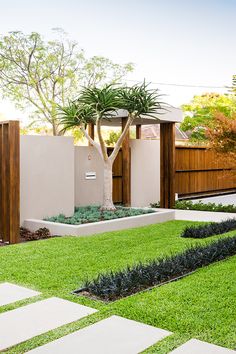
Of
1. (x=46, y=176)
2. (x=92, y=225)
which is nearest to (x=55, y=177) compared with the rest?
(x=46, y=176)

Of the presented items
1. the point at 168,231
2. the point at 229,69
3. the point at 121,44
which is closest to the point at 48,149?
the point at 168,231

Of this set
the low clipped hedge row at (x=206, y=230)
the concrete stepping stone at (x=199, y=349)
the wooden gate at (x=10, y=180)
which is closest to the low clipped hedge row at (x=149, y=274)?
the concrete stepping stone at (x=199, y=349)

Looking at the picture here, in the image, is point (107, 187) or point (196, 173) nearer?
point (107, 187)

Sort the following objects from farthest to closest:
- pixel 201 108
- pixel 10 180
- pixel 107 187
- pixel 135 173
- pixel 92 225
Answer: pixel 201 108 → pixel 135 173 → pixel 107 187 → pixel 92 225 → pixel 10 180

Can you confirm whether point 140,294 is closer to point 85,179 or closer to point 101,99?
point 101,99

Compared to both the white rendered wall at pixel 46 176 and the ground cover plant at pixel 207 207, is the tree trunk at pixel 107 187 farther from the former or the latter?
the ground cover plant at pixel 207 207

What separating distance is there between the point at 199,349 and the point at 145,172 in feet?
30.9

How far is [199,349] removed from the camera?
121 inches

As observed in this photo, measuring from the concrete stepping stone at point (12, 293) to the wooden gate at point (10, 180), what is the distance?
272 centimetres

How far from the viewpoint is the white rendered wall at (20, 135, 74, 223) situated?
27.6 ft

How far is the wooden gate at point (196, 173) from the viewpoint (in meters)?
14.1

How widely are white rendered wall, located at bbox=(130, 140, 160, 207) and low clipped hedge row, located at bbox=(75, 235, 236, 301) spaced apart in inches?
236

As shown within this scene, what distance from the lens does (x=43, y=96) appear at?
71.4 feet

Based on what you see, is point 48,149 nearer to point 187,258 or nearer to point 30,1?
point 187,258
